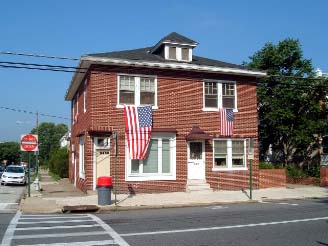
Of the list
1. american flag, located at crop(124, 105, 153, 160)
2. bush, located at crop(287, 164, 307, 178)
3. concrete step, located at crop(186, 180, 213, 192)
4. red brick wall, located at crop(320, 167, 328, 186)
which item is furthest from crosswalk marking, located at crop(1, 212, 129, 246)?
bush, located at crop(287, 164, 307, 178)

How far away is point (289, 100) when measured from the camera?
30.9 m

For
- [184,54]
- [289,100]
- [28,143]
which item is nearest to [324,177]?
[289,100]

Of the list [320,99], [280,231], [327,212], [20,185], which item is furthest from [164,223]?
[20,185]

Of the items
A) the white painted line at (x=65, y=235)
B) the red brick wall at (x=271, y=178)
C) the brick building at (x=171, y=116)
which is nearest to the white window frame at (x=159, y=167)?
the brick building at (x=171, y=116)

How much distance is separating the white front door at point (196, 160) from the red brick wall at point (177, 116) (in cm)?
28

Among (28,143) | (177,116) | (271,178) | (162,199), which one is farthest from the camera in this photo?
(271,178)

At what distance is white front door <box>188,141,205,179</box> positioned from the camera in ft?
78.1

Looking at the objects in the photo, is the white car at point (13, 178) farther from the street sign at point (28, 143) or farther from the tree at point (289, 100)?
the tree at point (289, 100)

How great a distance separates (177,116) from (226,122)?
2844mm

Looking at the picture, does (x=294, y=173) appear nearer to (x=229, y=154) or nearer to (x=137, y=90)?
(x=229, y=154)

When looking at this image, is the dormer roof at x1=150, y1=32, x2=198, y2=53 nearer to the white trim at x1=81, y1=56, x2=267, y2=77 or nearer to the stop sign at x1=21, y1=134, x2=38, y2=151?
the white trim at x1=81, y1=56, x2=267, y2=77

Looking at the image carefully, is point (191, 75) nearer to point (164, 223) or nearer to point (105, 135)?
point (105, 135)

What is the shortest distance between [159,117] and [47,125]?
432 ft

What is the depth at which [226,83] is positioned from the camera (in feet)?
82.0
